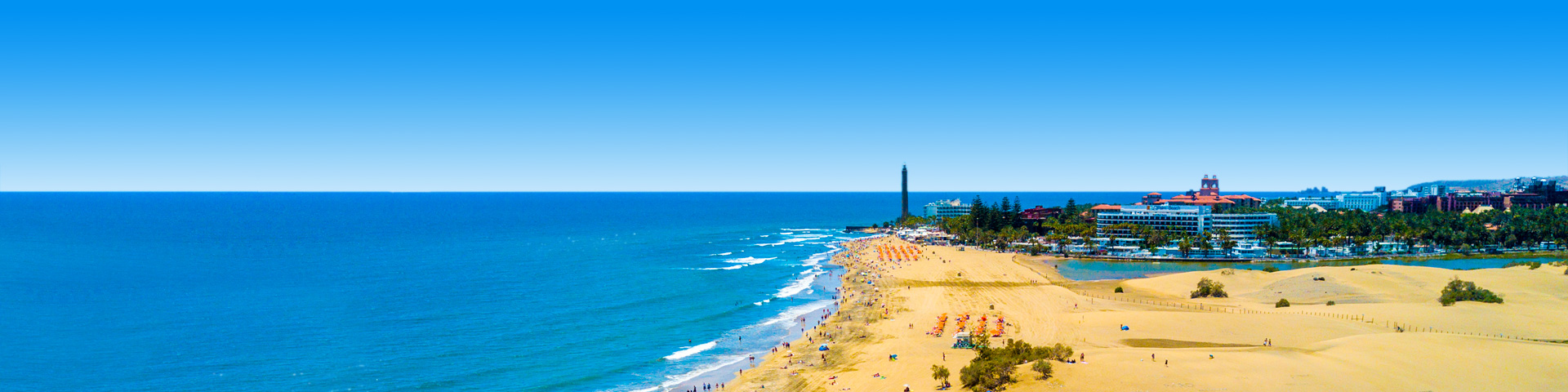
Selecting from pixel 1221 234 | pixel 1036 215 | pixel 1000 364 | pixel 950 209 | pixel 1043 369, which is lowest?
pixel 1043 369

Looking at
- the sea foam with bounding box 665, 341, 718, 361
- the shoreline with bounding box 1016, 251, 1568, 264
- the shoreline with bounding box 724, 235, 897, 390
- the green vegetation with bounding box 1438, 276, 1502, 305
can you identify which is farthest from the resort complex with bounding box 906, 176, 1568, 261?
Answer: the sea foam with bounding box 665, 341, 718, 361

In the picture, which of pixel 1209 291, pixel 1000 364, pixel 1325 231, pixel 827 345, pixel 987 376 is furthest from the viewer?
pixel 1325 231

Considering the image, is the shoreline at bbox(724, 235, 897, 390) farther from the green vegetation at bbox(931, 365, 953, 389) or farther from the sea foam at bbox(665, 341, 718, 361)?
the green vegetation at bbox(931, 365, 953, 389)

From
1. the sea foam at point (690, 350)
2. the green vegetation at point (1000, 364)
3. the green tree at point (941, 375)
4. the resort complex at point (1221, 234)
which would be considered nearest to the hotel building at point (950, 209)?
the resort complex at point (1221, 234)

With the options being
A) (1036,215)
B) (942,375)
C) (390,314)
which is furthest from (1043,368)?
(1036,215)

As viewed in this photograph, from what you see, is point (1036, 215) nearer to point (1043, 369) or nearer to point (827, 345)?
point (827, 345)

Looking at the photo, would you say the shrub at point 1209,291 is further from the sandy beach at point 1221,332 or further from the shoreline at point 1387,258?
the shoreline at point 1387,258
